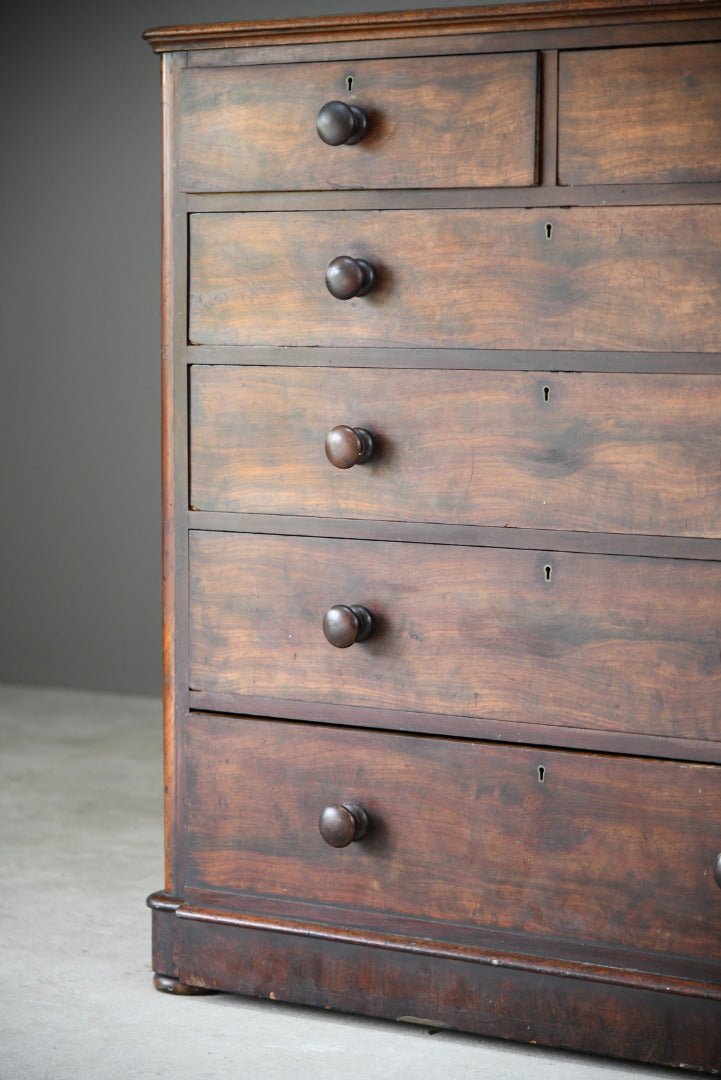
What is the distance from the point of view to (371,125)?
6.00 ft

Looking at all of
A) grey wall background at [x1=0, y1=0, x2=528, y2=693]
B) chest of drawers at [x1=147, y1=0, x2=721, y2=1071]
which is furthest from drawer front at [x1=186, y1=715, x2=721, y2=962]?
grey wall background at [x1=0, y1=0, x2=528, y2=693]

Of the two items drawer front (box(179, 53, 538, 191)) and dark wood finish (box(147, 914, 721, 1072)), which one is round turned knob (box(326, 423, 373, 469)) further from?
dark wood finish (box(147, 914, 721, 1072))

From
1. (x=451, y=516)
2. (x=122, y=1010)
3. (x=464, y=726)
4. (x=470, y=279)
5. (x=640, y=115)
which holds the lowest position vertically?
(x=122, y=1010)

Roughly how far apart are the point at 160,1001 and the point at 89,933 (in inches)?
12.1

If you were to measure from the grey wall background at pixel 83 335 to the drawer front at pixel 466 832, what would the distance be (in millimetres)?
2149

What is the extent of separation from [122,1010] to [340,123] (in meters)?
1.25

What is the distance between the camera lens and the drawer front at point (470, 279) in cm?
171

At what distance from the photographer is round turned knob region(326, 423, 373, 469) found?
1.83 m

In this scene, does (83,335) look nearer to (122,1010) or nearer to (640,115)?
(122,1010)

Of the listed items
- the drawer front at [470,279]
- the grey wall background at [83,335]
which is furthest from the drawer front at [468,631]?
the grey wall background at [83,335]

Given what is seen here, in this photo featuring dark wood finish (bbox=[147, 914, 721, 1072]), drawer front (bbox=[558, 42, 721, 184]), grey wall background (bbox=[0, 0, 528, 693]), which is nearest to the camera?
drawer front (bbox=[558, 42, 721, 184])

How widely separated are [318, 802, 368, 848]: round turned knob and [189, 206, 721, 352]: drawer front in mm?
624

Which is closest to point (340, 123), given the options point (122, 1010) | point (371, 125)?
point (371, 125)

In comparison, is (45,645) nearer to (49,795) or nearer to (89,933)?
(49,795)
